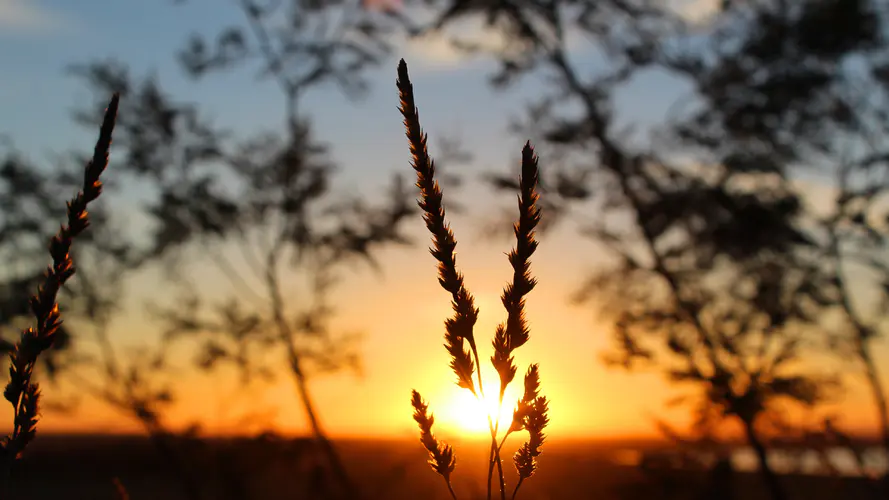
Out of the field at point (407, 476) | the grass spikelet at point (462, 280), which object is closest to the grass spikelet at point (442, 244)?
the grass spikelet at point (462, 280)

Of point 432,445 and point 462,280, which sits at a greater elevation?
point 462,280

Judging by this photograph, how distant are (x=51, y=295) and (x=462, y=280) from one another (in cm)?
67

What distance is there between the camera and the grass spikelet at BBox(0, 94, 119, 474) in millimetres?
1271

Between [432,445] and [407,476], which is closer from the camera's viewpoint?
[432,445]

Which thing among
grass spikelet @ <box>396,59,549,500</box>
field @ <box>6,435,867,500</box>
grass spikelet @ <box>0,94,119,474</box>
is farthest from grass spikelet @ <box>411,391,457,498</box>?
field @ <box>6,435,867,500</box>

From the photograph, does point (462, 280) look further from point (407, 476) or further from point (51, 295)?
point (407, 476)

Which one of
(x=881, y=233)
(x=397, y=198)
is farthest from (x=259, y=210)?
(x=881, y=233)

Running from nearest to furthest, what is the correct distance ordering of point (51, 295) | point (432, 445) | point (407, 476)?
point (51, 295), point (432, 445), point (407, 476)

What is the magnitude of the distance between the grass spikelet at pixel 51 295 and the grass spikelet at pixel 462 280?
0.50 metres

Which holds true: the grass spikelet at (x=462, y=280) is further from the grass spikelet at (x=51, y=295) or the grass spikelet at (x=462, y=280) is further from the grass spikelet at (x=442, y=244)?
the grass spikelet at (x=51, y=295)

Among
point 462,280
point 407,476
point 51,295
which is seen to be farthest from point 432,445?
point 407,476

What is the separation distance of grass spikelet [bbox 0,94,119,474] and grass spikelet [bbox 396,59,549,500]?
499 mm

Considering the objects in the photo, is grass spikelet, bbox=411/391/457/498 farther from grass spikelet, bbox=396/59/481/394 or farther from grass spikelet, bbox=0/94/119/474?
grass spikelet, bbox=0/94/119/474

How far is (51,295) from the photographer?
127 centimetres
